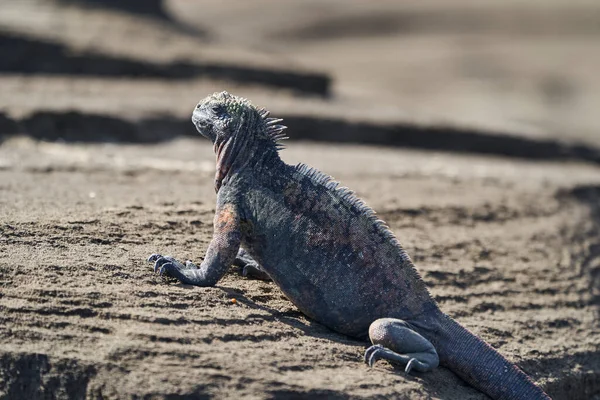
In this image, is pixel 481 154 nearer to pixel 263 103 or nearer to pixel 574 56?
pixel 263 103

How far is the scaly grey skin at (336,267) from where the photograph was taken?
5.67m

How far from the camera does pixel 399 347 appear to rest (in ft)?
18.0

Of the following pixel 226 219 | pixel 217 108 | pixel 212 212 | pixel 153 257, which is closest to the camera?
pixel 226 219

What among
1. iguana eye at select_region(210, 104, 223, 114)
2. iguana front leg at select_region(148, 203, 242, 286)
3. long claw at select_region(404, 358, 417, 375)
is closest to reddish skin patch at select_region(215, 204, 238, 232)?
iguana front leg at select_region(148, 203, 242, 286)

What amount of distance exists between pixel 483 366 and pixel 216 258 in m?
1.82

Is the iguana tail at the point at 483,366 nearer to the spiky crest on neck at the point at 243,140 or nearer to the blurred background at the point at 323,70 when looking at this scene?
the spiky crest on neck at the point at 243,140

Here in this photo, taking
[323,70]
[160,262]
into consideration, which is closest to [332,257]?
[160,262]

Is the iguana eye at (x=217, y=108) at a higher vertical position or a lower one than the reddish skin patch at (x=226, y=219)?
higher

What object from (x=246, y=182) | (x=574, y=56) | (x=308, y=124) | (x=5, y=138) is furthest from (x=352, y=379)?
(x=574, y=56)

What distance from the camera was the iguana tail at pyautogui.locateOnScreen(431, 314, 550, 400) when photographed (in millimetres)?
5652

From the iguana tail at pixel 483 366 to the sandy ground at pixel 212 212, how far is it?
0.12m

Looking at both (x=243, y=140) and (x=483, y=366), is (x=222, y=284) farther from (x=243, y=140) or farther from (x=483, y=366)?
(x=483, y=366)

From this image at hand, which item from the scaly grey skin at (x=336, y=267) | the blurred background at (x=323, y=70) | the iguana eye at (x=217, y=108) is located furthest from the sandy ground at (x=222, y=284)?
the blurred background at (x=323, y=70)

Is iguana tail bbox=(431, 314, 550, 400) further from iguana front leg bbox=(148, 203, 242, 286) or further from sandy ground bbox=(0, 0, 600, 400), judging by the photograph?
iguana front leg bbox=(148, 203, 242, 286)
